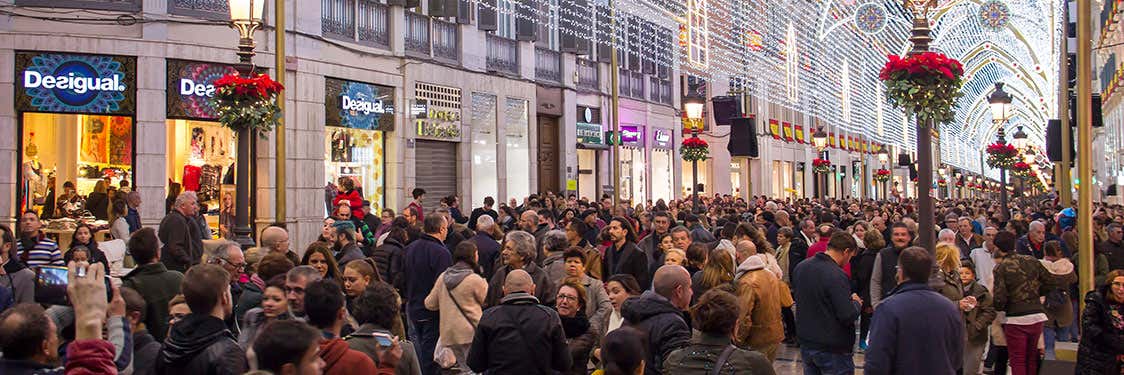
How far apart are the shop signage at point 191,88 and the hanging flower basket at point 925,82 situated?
13756 mm

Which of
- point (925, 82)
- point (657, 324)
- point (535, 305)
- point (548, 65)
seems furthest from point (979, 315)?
point (548, 65)

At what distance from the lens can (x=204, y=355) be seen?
562 centimetres

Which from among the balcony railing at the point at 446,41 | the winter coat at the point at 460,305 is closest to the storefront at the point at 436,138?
the balcony railing at the point at 446,41

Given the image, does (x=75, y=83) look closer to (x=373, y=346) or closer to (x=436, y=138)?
(x=436, y=138)

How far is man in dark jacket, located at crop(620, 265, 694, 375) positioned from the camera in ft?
23.3

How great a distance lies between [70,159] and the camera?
68.3 ft

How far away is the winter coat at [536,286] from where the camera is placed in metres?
9.33

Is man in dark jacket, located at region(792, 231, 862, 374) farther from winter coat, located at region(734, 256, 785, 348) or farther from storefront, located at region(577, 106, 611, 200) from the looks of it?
storefront, located at region(577, 106, 611, 200)

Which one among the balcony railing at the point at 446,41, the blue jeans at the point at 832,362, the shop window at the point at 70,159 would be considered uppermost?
the balcony railing at the point at 446,41

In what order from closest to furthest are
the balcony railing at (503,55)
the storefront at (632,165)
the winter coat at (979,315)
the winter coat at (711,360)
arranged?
the winter coat at (711,360), the winter coat at (979,315), the balcony railing at (503,55), the storefront at (632,165)

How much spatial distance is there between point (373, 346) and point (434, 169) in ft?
77.1

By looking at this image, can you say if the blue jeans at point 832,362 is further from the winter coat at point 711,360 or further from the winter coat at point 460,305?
the winter coat at point 711,360

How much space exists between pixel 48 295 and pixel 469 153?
23961 mm

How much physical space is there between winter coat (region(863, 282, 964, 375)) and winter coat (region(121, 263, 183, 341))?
178 inches
